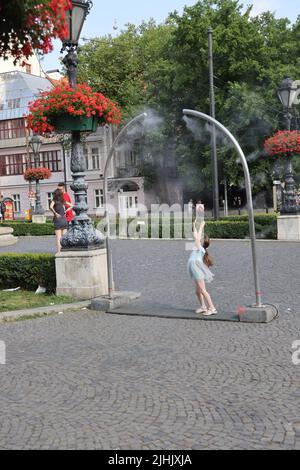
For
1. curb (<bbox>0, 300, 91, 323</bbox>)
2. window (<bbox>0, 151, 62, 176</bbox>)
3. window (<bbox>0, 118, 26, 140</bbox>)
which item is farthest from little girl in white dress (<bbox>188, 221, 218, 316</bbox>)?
window (<bbox>0, 118, 26, 140</bbox>)

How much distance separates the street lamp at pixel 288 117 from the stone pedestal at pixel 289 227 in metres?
0.33

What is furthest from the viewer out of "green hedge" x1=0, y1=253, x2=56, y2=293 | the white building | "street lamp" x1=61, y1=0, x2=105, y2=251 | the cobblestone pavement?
the white building

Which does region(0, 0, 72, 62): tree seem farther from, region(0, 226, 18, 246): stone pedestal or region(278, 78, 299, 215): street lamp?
region(0, 226, 18, 246): stone pedestal

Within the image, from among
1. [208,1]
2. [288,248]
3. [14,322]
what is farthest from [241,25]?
[14,322]

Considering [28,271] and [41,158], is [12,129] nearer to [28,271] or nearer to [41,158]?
[41,158]

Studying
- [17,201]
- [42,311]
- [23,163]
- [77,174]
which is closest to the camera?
[42,311]

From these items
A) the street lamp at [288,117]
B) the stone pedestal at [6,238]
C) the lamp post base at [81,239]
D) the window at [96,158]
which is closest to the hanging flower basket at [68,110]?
the lamp post base at [81,239]

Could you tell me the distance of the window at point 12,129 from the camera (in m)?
57.8

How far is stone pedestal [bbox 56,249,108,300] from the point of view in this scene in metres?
9.92

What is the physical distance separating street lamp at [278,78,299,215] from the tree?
1440 cm

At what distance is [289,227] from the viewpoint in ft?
64.3

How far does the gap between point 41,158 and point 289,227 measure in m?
42.7

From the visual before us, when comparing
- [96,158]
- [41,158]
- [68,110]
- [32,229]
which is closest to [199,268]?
[68,110]
